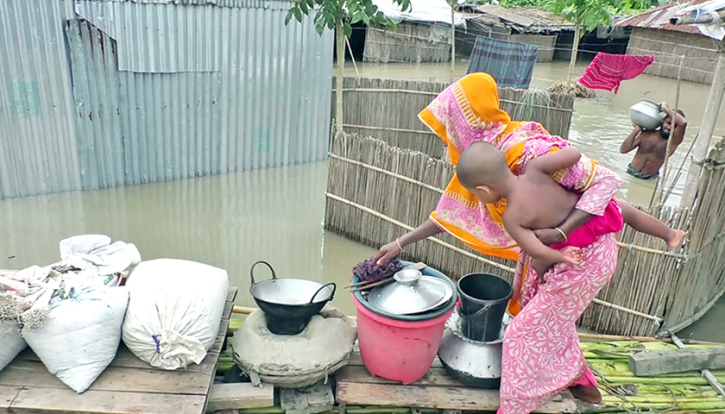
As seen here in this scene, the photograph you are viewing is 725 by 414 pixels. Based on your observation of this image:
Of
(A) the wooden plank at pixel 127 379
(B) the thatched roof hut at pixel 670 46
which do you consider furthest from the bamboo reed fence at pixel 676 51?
(A) the wooden plank at pixel 127 379

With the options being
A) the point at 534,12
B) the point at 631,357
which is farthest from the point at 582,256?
the point at 534,12

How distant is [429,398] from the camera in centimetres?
229

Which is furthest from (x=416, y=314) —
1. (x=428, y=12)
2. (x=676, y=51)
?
(x=676, y=51)

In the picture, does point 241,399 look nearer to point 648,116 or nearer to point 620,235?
point 620,235

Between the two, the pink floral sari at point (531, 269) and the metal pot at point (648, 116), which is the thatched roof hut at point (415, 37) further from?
the pink floral sari at point (531, 269)

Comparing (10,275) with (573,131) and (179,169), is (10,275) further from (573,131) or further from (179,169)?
(573,131)

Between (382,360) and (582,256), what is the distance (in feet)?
2.98

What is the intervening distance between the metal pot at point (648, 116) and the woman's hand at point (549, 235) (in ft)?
15.9

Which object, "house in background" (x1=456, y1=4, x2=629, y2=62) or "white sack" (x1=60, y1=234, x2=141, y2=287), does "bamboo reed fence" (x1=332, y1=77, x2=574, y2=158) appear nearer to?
"white sack" (x1=60, y1=234, x2=141, y2=287)

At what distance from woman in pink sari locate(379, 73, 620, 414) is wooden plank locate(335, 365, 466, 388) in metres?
0.26

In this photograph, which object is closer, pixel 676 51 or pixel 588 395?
pixel 588 395

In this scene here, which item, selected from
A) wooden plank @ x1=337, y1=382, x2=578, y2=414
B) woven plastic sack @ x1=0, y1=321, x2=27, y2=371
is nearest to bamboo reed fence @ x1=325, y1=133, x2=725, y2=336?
wooden plank @ x1=337, y1=382, x2=578, y2=414

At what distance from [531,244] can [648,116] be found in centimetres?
499

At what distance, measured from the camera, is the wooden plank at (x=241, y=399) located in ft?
7.26
